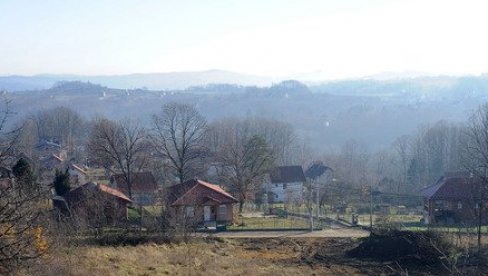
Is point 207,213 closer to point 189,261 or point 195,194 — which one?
point 195,194

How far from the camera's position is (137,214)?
30031 mm

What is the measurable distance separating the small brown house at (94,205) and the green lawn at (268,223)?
580 centimetres

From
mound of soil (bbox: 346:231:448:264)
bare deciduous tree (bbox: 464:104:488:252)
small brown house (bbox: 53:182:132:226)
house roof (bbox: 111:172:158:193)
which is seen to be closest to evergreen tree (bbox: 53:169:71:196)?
small brown house (bbox: 53:182:132:226)

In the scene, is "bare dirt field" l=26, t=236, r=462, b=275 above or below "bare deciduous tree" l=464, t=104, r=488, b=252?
below

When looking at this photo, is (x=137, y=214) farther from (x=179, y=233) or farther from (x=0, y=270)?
(x=0, y=270)

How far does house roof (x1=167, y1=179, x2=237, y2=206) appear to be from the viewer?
2816cm

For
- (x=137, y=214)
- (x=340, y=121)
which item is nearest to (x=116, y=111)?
(x=340, y=121)

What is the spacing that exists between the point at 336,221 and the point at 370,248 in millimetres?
9164

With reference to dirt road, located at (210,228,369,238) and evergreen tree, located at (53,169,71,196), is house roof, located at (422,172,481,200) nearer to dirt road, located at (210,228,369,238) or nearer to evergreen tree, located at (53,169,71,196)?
dirt road, located at (210,228,369,238)

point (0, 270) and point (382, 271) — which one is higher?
point (0, 270)

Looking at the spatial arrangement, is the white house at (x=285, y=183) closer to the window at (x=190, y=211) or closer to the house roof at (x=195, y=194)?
the house roof at (x=195, y=194)

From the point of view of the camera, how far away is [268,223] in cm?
2941

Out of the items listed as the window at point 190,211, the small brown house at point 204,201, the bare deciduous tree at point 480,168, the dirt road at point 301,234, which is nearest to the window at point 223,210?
the small brown house at point 204,201

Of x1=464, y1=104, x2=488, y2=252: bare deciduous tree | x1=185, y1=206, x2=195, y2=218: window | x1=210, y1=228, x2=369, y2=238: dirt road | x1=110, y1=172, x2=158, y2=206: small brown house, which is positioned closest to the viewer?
x1=464, y1=104, x2=488, y2=252: bare deciduous tree
